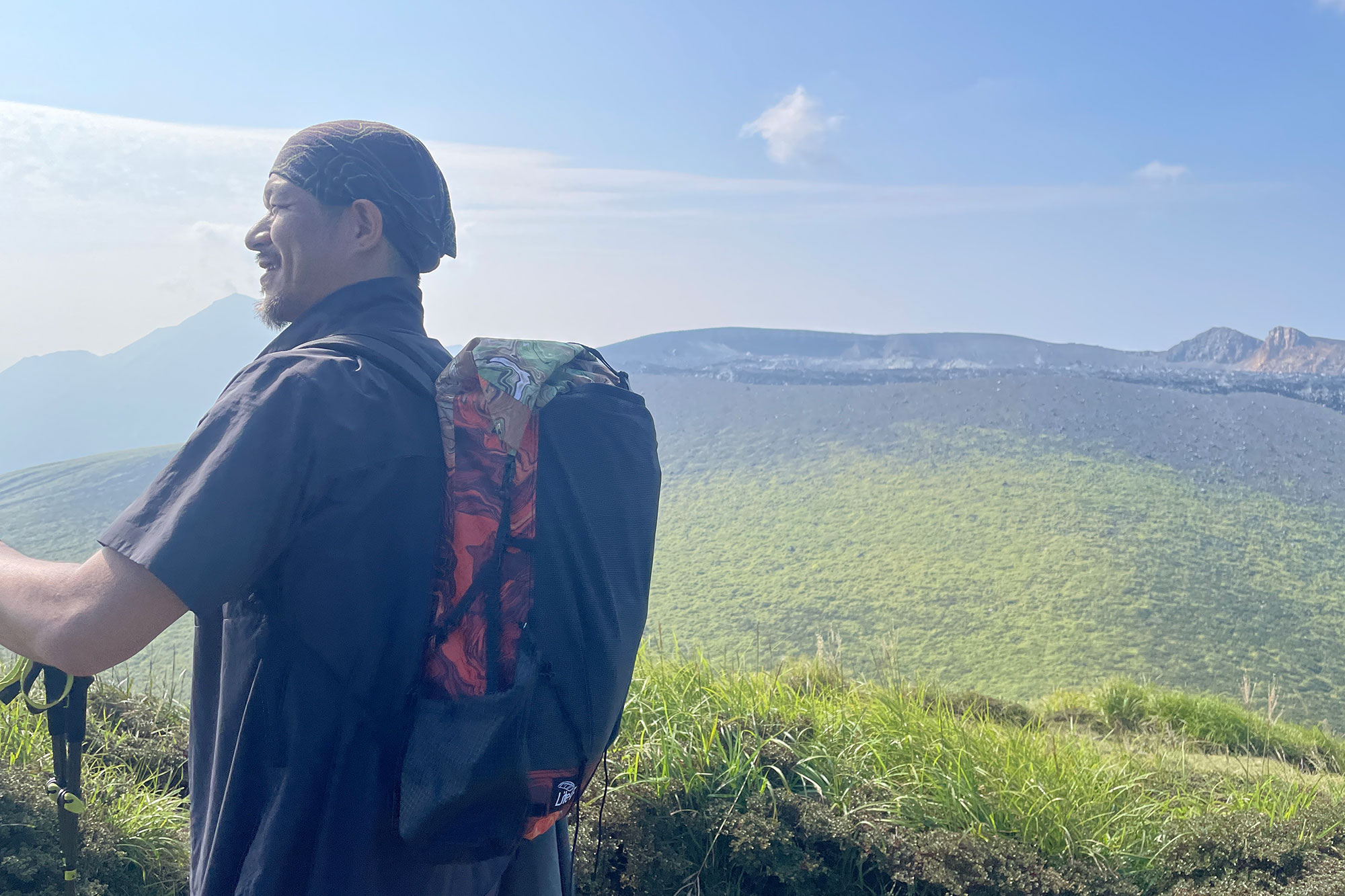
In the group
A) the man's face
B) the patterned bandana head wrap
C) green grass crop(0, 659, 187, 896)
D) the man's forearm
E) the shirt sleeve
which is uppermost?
the patterned bandana head wrap

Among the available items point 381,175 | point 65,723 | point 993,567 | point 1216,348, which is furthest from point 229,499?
point 1216,348

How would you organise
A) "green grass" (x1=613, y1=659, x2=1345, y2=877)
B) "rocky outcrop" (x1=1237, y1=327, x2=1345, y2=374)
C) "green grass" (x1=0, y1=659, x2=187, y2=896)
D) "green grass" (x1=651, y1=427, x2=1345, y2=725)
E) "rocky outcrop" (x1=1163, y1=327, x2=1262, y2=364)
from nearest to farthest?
"green grass" (x1=0, y1=659, x2=187, y2=896)
"green grass" (x1=613, y1=659, x2=1345, y2=877)
"green grass" (x1=651, y1=427, x2=1345, y2=725)
"rocky outcrop" (x1=1237, y1=327, x2=1345, y2=374)
"rocky outcrop" (x1=1163, y1=327, x2=1262, y2=364)

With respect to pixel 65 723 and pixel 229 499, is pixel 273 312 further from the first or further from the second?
pixel 65 723

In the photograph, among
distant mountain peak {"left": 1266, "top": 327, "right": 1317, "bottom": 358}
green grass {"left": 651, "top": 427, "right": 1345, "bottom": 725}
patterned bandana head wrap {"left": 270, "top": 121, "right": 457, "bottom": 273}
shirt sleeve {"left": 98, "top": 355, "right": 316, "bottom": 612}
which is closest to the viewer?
shirt sleeve {"left": 98, "top": 355, "right": 316, "bottom": 612}

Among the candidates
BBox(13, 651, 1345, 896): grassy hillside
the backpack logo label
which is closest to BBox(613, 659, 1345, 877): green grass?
BBox(13, 651, 1345, 896): grassy hillside

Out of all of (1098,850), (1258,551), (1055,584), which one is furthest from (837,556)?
(1098,850)

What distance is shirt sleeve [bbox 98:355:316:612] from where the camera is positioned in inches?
37.7

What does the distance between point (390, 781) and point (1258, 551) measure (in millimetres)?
6442

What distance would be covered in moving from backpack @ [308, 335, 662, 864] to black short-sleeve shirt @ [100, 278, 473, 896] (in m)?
0.04

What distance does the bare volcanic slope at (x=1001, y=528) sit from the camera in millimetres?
5293

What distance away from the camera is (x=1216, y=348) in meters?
8.05

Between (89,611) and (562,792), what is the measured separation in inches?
24.0

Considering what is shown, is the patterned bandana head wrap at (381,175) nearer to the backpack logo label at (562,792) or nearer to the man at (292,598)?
the man at (292,598)

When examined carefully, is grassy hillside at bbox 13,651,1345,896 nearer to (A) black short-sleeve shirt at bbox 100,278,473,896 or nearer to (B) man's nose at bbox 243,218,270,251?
(A) black short-sleeve shirt at bbox 100,278,473,896
